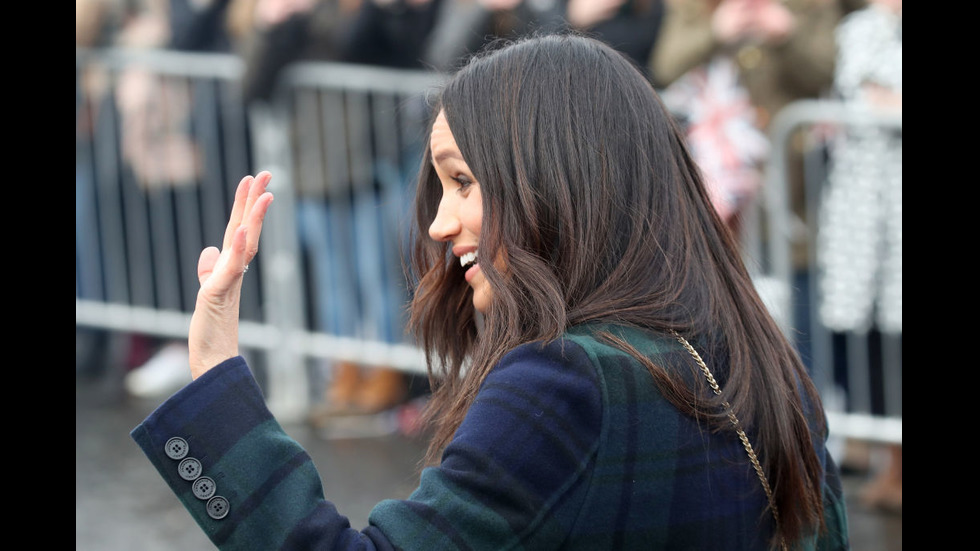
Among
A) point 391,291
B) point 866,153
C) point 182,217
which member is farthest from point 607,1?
point 182,217

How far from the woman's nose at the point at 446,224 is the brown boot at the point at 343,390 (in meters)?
3.76

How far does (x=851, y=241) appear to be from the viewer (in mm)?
4398

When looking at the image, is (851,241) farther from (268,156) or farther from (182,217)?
(182,217)

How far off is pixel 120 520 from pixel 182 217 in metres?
1.97

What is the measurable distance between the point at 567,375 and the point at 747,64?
3.30m

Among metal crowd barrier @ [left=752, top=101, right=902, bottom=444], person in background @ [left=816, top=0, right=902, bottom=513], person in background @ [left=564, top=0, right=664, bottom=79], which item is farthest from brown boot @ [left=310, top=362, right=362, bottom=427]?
person in background @ [left=816, top=0, right=902, bottom=513]

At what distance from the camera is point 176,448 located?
5.58 feet

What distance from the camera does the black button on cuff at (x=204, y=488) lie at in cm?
165

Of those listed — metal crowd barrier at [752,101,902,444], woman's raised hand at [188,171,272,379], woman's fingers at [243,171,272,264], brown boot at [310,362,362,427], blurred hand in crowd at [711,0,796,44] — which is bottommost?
brown boot at [310,362,362,427]

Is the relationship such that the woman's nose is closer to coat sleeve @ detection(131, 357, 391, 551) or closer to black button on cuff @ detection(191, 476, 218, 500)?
coat sleeve @ detection(131, 357, 391, 551)

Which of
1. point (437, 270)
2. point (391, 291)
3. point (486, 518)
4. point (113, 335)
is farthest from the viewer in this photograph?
point (113, 335)

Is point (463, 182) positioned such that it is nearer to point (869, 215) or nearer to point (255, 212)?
point (255, 212)

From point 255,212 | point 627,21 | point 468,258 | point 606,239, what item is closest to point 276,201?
point 627,21

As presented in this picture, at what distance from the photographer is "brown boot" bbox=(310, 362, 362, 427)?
18.6ft
